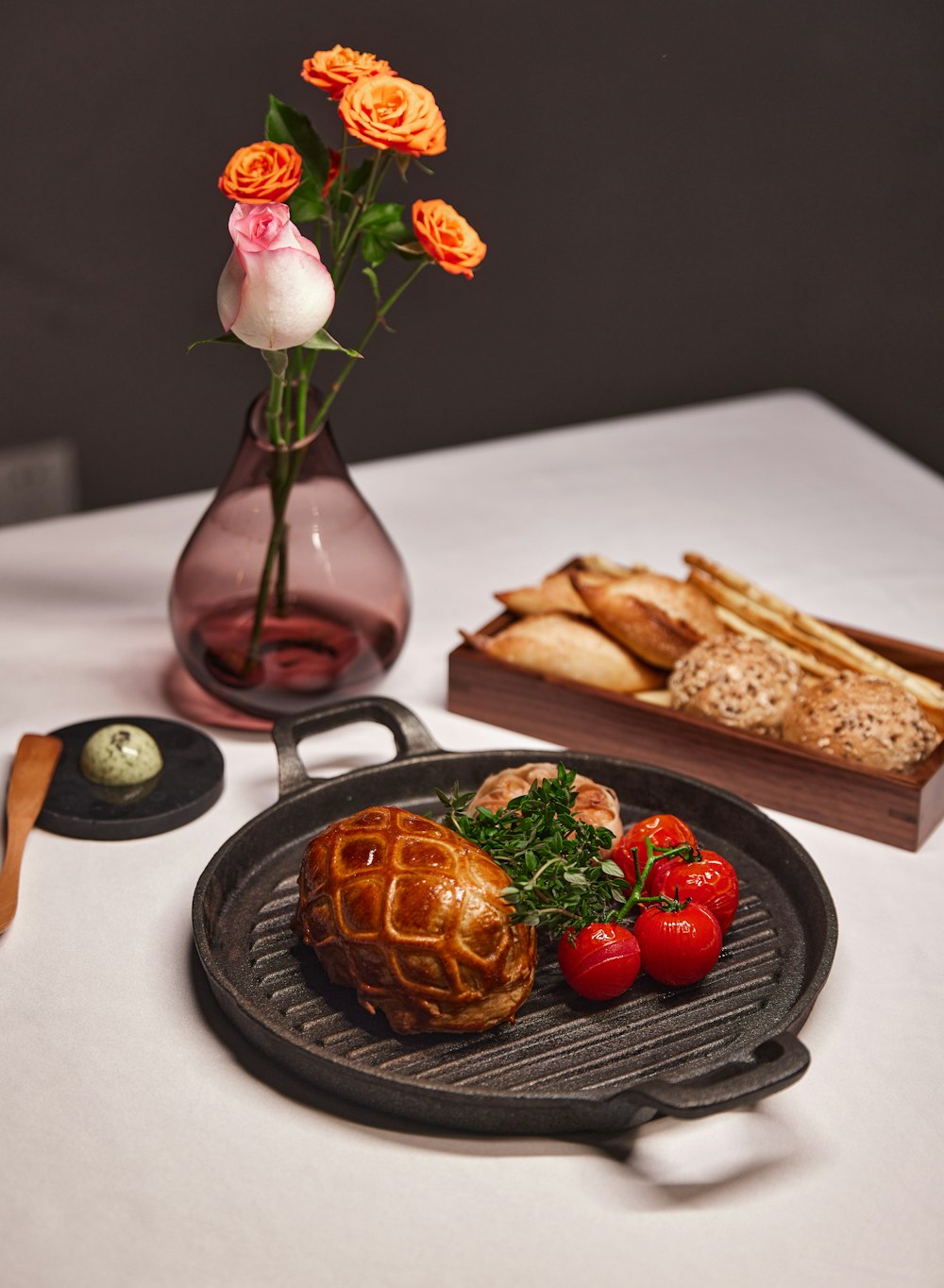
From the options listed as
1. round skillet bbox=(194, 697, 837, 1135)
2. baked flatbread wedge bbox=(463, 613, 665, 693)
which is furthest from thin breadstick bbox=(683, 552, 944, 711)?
round skillet bbox=(194, 697, 837, 1135)

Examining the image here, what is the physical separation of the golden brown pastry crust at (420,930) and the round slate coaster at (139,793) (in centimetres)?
36

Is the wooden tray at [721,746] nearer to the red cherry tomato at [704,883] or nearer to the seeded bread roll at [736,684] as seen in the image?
the seeded bread roll at [736,684]

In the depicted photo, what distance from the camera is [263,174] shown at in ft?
4.71

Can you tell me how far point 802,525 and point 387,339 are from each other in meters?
1.17

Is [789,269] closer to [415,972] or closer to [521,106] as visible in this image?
[521,106]

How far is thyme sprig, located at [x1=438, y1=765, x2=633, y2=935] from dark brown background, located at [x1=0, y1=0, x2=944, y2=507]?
73.4 inches

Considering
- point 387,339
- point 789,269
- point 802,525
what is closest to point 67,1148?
point 802,525

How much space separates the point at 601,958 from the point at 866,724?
0.49 m

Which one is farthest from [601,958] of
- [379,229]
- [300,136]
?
[300,136]

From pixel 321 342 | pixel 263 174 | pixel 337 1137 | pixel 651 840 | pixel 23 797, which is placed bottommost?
pixel 23 797

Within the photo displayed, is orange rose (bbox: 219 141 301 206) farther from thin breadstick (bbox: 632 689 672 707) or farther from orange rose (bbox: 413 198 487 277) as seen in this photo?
thin breadstick (bbox: 632 689 672 707)

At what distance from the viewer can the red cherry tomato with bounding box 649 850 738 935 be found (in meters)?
1.33

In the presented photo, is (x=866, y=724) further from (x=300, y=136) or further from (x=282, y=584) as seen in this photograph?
(x=300, y=136)

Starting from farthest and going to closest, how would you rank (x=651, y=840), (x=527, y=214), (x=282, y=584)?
(x=527, y=214) < (x=282, y=584) < (x=651, y=840)
